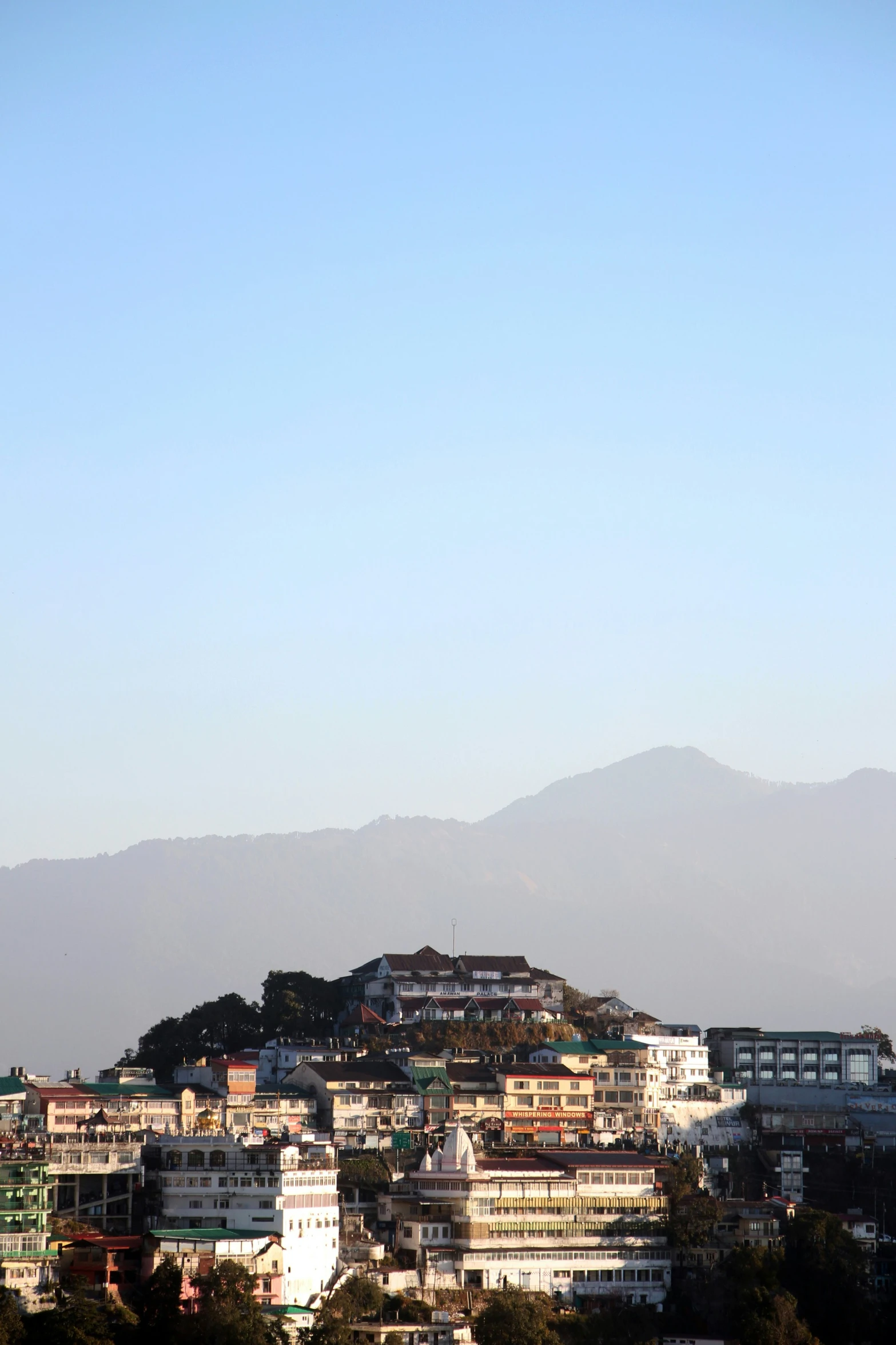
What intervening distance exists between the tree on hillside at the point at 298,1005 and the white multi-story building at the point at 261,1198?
27827 mm

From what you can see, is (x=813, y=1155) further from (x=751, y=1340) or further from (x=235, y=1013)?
(x=235, y=1013)

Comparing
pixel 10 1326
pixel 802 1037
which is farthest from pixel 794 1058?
pixel 10 1326

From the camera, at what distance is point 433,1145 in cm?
7969

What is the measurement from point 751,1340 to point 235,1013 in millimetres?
35881

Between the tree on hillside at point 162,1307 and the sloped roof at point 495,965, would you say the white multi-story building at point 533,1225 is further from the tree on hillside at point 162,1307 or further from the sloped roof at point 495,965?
the sloped roof at point 495,965

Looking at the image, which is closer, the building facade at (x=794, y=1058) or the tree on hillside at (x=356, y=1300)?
the tree on hillside at (x=356, y=1300)

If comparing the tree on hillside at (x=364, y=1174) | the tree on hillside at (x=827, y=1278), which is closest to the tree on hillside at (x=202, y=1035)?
the tree on hillside at (x=364, y=1174)

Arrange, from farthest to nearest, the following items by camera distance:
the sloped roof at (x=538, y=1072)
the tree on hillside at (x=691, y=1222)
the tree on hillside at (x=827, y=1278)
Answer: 1. the sloped roof at (x=538, y=1072)
2. the tree on hillside at (x=691, y=1222)
3. the tree on hillside at (x=827, y=1278)

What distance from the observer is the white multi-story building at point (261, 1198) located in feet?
222

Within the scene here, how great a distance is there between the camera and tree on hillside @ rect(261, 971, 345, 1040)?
98.7 meters

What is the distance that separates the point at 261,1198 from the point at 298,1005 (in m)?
31.5

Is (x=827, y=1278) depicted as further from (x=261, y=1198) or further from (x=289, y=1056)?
(x=289, y=1056)

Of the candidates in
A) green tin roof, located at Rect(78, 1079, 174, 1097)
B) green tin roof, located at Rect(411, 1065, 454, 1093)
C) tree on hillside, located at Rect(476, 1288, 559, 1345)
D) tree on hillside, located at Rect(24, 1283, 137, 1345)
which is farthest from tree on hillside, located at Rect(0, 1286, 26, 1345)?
green tin roof, located at Rect(411, 1065, 454, 1093)

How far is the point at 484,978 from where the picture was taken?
10312cm
